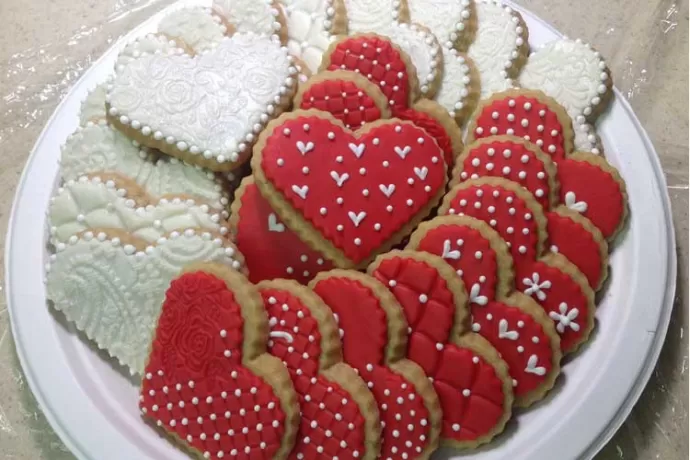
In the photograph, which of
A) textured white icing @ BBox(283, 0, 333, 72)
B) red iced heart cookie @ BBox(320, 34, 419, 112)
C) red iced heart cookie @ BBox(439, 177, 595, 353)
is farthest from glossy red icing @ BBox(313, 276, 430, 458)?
textured white icing @ BBox(283, 0, 333, 72)

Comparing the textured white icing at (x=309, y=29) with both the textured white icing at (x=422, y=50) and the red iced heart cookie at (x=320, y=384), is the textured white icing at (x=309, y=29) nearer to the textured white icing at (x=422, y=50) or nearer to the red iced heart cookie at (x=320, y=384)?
the textured white icing at (x=422, y=50)

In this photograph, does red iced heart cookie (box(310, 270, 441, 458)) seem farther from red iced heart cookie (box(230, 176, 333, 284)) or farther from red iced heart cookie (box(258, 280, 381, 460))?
red iced heart cookie (box(230, 176, 333, 284))

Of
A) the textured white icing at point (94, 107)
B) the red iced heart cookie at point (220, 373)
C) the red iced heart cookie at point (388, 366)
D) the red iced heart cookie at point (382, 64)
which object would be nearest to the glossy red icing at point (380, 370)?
the red iced heart cookie at point (388, 366)

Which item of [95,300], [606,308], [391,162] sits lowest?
[95,300]

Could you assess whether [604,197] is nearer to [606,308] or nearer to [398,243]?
[606,308]

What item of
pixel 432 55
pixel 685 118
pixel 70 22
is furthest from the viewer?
pixel 70 22

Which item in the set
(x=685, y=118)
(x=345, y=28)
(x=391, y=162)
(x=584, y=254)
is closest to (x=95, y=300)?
(x=391, y=162)

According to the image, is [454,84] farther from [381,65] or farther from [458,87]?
[381,65]

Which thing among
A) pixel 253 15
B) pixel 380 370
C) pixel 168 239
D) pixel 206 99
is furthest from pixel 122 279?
pixel 253 15
